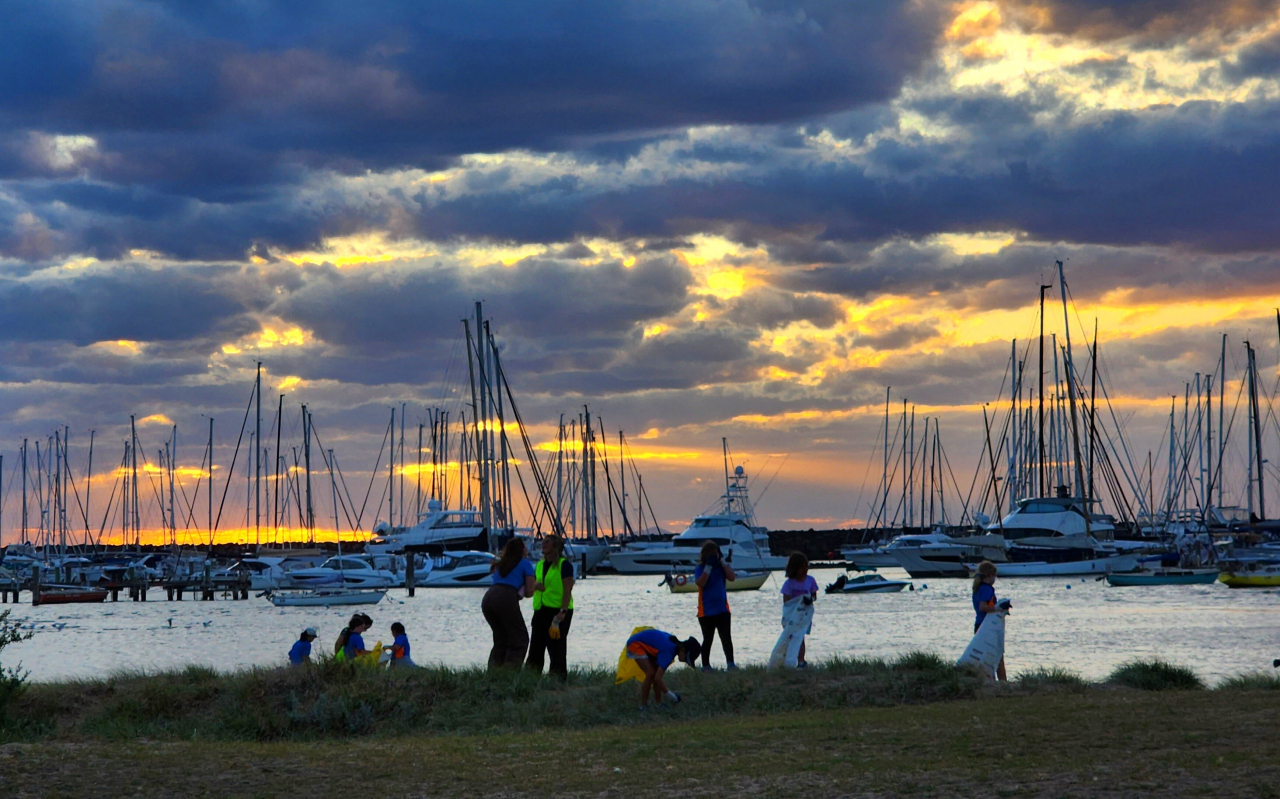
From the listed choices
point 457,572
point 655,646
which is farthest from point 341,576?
point 655,646

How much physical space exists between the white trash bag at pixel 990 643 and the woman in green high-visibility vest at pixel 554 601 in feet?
16.1

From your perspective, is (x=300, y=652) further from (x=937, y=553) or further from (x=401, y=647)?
(x=937, y=553)

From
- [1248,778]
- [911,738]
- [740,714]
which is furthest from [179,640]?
[1248,778]

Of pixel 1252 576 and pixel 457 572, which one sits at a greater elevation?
pixel 457 572

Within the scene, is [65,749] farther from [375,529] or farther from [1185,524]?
[1185,524]

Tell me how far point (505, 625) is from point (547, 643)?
585 millimetres

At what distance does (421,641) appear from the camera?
45.6 meters

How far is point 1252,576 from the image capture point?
70750 mm

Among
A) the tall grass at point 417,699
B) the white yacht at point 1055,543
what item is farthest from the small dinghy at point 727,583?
the tall grass at point 417,699

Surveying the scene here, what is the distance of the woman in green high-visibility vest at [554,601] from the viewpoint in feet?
55.4

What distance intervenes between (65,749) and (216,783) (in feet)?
7.50

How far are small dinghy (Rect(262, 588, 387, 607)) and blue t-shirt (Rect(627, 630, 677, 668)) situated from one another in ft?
190

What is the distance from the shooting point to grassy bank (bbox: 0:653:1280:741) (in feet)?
50.4

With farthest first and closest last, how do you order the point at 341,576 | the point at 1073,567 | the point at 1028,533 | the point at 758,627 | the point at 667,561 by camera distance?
the point at 667,561 → the point at 1028,533 → the point at 1073,567 → the point at 341,576 → the point at 758,627
